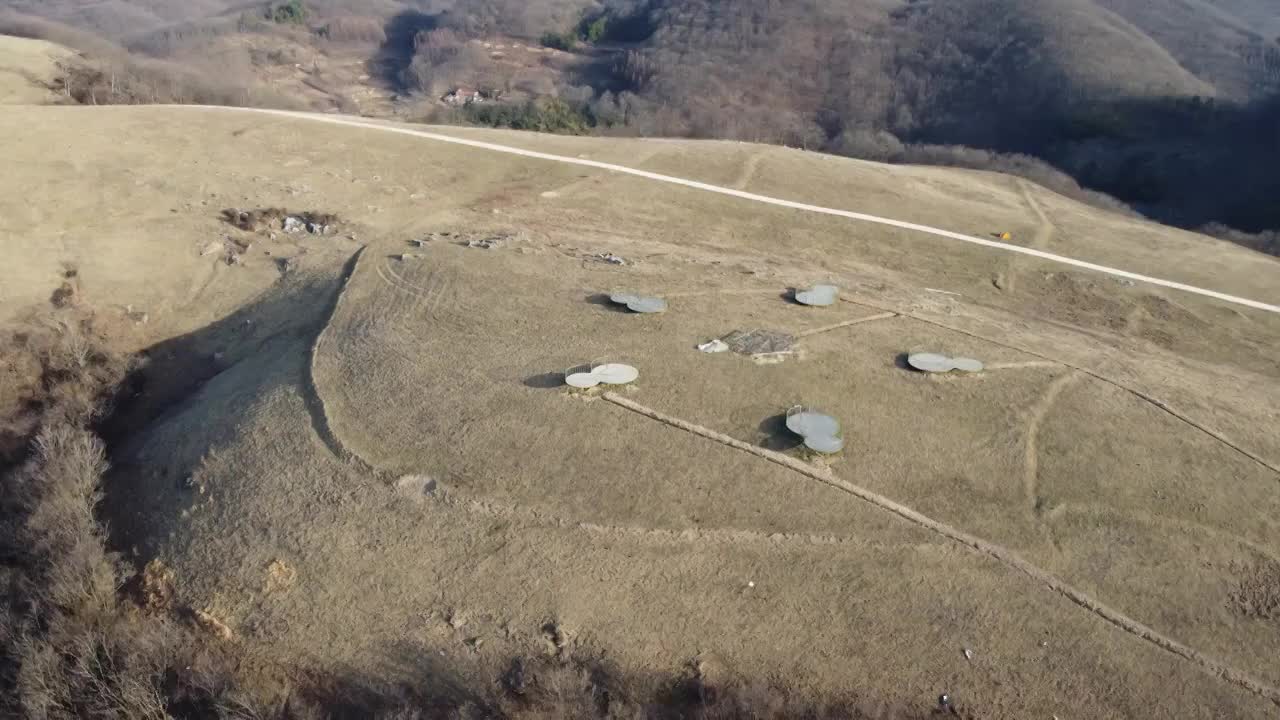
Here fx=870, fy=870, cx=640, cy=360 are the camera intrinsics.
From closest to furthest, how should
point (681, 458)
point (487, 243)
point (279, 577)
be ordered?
point (279, 577) → point (681, 458) → point (487, 243)

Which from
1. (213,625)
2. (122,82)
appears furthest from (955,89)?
(213,625)

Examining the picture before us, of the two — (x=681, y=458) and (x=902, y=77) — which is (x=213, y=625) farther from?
(x=902, y=77)

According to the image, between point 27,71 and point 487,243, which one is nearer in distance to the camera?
point 487,243

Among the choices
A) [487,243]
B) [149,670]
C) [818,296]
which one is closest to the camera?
[149,670]

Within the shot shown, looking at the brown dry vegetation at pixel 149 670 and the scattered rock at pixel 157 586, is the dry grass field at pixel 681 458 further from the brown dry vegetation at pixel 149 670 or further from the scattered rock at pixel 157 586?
the brown dry vegetation at pixel 149 670

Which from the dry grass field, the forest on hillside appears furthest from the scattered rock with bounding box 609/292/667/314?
the forest on hillside

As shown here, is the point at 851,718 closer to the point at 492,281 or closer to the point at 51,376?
the point at 492,281

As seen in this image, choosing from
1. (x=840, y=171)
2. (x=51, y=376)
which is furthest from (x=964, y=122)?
(x=51, y=376)

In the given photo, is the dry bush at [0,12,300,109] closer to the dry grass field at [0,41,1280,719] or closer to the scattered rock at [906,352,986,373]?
the dry grass field at [0,41,1280,719]
